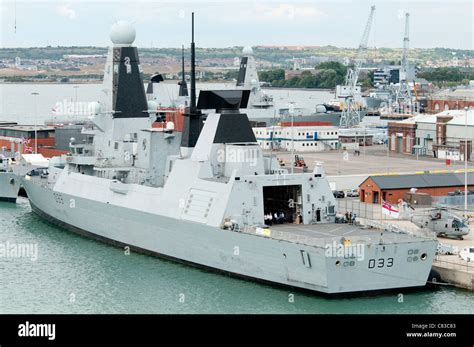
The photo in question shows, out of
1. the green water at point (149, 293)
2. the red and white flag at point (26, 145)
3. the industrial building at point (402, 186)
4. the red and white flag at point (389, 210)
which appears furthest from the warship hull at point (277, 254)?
the red and white flag at point (26, 145)

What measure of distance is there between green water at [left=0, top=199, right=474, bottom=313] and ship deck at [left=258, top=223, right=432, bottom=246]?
61.2 inches

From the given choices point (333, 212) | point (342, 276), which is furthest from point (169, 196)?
point (342, 276)

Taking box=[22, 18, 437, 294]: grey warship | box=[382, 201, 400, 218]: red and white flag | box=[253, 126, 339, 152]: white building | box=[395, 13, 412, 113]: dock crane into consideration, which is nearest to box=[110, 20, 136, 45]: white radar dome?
box=[22, 18, 437, 294]: grey warship

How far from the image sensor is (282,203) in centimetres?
3441

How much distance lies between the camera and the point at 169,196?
117 feet

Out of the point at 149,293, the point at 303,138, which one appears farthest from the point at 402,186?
the point at 303,138

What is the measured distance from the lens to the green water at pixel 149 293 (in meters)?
29.2

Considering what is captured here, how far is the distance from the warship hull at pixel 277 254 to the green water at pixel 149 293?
38 centimetres

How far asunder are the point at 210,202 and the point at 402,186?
1361 cm

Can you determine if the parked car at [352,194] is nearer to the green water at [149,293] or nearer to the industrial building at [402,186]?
the industrial building at [402,186]

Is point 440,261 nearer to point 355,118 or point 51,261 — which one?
point 51,261

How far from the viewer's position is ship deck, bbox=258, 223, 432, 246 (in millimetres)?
29719

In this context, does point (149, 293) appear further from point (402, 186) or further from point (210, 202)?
point (402, 186)

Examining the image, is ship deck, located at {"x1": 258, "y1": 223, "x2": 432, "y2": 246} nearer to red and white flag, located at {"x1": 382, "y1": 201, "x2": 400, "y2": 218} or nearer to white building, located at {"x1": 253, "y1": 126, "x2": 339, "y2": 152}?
red and white flag, located at {"x1": 382, "y1": 201, "x2": 400, "y2": 218}
